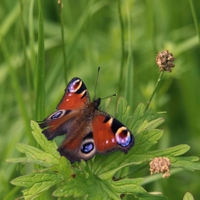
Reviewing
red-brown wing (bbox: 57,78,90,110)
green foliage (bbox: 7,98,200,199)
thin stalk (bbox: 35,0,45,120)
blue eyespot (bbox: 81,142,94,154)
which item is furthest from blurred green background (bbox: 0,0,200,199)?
blue eyespot (bbox: 81,142,94,154)

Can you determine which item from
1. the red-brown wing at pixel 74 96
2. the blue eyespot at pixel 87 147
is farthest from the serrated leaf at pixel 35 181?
the red-brown wing at pixel 74 96

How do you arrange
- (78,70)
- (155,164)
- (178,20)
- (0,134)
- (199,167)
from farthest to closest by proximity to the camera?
(178,20), (78,70), (0,134), (199,167), (155,164)

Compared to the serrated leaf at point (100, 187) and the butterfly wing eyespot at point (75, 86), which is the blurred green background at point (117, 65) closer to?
the butterfly wing eyespot at point (75, 86)

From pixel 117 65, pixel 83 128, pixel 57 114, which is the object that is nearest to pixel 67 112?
pixel 57 114

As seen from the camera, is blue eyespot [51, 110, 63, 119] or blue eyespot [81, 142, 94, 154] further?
blue eyespot [51, 110, 63, 119]

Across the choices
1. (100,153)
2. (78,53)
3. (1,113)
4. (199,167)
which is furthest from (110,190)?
(78,53)

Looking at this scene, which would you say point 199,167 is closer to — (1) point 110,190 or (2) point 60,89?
(1) point 110,190

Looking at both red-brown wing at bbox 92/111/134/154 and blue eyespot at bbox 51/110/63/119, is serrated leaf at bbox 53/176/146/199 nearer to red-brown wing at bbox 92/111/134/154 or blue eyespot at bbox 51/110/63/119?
red-brown wing at bbox 92/111/134/154
